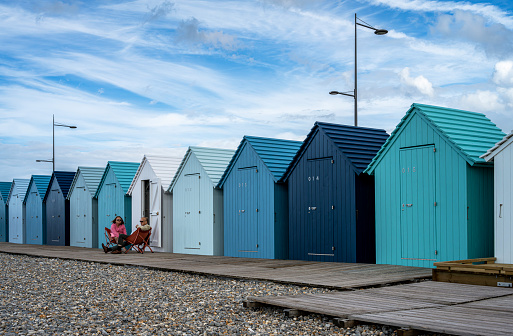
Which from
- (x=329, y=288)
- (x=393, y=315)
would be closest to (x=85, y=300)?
(x=329, y=288)

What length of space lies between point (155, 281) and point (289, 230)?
475 cm

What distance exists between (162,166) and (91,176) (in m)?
5.38

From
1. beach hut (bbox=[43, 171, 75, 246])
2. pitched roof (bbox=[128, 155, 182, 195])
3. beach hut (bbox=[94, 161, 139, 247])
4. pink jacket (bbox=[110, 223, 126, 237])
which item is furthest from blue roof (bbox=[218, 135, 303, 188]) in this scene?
beach hut (bbox=[43, 171, 75, 246])

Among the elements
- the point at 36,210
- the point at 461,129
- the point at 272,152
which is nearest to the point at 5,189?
the point at 36,210

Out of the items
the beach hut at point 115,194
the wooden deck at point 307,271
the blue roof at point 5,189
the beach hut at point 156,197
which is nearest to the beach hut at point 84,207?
the beach hut at point 115,194

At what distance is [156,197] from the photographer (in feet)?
64.0

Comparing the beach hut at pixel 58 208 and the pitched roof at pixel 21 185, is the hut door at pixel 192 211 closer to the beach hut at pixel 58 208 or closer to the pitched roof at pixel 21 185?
the beach hut at pixel 58 208

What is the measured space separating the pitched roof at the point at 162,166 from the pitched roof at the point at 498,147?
11143 mm

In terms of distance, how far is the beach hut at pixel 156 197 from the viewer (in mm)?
19234

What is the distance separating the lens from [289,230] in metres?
14.8

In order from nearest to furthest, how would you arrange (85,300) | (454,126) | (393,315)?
(393,315) < (85,300) < (454,126)

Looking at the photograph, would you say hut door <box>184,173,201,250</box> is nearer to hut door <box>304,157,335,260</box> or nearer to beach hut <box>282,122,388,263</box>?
beach hut <box>282,122,388,263</box>

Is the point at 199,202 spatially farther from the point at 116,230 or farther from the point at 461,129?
the point at 461,129

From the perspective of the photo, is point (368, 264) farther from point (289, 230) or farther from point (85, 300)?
point (85, 300)
